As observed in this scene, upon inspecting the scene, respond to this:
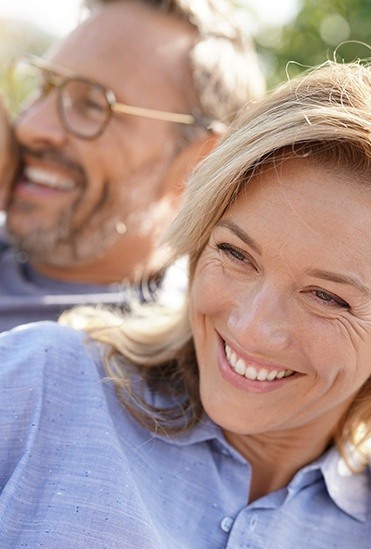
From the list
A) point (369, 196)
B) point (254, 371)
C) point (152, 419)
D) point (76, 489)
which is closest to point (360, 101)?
point (369, 196)

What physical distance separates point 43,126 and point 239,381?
1834 mm

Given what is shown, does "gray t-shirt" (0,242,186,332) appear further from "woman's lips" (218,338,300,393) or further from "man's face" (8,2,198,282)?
"woman's lips" (218,338,300,393)

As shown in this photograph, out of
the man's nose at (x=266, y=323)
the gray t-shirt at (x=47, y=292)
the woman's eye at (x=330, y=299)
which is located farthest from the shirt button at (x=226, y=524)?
the gray t-shirt at (x=47, y=292)

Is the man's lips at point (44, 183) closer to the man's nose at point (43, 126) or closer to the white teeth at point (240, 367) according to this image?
the man's nose at point (43, 126)

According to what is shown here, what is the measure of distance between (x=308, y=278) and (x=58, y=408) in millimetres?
662

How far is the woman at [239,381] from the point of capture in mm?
1889

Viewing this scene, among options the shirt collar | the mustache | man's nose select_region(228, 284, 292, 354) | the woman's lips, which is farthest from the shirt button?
the mustache

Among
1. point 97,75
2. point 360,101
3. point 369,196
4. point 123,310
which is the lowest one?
point 123,310

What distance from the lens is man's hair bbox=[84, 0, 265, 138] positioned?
3.64m

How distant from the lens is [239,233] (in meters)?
2.00

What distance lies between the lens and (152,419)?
7.00 feet

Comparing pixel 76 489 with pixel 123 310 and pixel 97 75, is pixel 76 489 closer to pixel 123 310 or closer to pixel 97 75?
pixel 123 310

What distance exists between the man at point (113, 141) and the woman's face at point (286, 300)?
136cm

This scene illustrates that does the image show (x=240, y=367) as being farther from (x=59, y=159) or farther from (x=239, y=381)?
(x=59, y=159)
